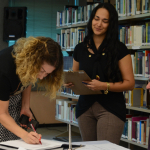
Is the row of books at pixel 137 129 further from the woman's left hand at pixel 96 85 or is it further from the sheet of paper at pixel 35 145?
the sheet of paper at pixel 35 145

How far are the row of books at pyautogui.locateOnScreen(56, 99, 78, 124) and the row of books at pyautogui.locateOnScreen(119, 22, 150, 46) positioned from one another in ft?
4.39

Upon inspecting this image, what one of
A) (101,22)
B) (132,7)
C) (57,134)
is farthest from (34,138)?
(57,134)

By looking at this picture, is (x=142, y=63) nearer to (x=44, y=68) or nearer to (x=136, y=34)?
(x=136, y=34)

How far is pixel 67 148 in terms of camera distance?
1.28m

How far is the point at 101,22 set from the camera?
186 centimetres

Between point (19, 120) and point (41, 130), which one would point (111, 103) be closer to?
point (19, 120)

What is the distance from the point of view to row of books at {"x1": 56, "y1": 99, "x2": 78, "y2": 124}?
385 cm

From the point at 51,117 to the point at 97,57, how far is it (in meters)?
3.55

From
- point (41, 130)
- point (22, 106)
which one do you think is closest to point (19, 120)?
point (22, 106)

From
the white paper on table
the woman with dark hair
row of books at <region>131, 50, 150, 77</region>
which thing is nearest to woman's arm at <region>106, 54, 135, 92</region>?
the woman with dark hair

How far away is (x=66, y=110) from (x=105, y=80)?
7.16 feet

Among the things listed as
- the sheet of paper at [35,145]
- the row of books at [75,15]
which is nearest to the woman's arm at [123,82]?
the sheet of paper at [35,145]

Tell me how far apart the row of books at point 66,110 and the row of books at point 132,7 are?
1552mm

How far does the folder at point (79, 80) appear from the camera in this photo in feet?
5.84
